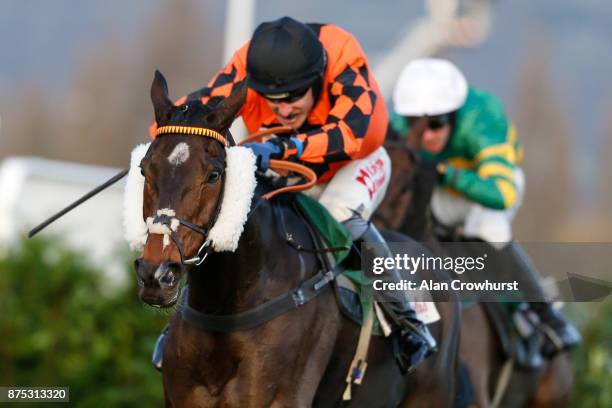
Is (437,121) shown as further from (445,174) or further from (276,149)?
(276,149)

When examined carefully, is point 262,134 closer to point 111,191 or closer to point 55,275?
point 55,275

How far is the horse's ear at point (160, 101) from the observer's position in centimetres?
411

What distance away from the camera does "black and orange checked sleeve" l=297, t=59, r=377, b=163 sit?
465cm

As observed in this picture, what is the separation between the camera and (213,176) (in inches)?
157

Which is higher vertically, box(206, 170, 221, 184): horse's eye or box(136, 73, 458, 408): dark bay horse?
box(206, 170, 221, 184): horse's eye

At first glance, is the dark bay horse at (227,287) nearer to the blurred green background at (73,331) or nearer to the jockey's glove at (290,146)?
the jockey's glove at (290,146)

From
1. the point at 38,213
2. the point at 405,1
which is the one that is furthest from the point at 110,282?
the point at 405,1

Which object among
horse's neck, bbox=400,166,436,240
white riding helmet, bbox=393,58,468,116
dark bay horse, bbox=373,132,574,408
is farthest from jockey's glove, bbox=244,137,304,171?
white riding helmet, bbox=393,58,468,116

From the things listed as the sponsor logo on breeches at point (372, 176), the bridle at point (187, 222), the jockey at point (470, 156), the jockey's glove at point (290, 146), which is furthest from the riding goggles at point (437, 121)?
the bridle at point (187, 222)

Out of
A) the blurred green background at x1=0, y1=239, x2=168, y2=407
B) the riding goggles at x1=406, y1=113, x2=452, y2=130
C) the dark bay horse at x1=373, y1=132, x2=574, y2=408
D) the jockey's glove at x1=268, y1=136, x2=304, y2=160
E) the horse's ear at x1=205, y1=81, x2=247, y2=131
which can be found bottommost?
the blurred green background at x1=0, y1=239, x2=168, y2=407

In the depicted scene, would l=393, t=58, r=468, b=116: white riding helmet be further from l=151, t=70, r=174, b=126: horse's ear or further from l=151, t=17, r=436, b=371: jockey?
l=151, t=70, r=174, b=126: horse's ear

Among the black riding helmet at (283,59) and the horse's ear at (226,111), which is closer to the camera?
the horse's ear at (226,111)

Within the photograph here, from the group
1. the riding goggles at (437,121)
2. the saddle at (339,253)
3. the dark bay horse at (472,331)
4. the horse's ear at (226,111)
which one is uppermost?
the horse's ear at (226,111)

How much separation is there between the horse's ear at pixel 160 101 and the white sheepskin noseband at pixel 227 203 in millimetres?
143
